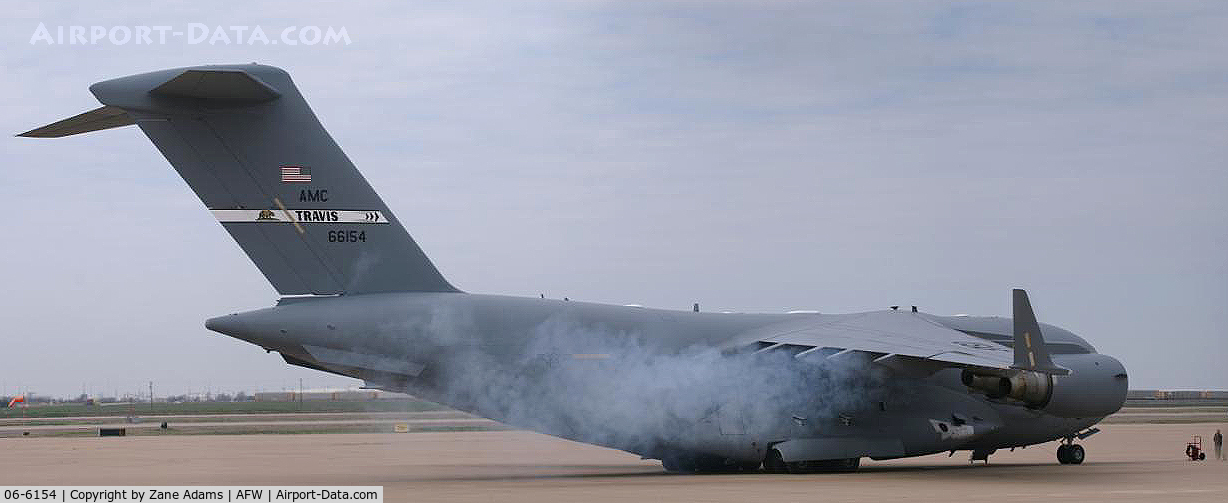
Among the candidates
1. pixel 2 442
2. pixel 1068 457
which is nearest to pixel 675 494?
pixel 1068 457

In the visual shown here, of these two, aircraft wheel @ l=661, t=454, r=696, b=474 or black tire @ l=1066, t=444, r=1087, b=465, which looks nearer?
aircraft wheel @ l=661, t=454, r=696, b=474

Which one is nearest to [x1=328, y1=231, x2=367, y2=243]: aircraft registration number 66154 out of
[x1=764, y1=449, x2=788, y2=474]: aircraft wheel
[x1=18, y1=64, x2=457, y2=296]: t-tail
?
[x1=18, y1=64, x2=457, y2=296]: t-tail

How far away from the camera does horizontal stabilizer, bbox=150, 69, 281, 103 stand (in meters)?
15.9

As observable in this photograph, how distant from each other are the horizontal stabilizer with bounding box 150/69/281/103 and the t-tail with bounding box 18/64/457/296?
0.02 meters

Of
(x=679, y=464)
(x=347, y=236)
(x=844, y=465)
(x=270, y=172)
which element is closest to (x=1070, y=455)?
(x=844, y=465)

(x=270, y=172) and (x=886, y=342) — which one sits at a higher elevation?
(x=270, y=172)

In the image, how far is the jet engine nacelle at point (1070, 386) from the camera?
1812 centimetres

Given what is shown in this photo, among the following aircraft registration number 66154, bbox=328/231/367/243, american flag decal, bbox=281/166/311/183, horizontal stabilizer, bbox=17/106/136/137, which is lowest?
aircraft registration number 66154, bbox=328/231/367/243

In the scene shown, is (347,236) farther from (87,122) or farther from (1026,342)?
(1026,342)

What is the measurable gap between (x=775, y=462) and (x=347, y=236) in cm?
A: 644

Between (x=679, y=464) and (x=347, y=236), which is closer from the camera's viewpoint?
(x=347, y=236)

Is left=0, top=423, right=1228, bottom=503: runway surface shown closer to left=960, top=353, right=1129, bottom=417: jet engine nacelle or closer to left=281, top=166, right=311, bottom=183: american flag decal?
left=960, top=353, right=1129, bottom=417: jet engine nacelle

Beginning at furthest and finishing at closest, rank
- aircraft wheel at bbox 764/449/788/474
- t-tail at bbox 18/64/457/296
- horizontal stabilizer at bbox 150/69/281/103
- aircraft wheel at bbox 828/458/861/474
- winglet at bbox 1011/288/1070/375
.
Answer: aircraft wheel at bbox 828/458/861/474 → aircraft wheel at bbox 764/449/788/474 → winglet at bbox 1011/288/1070/375 → t-tail at bbox 18/64/457/296 → horizontal stabilizer at bbox 150/69/281/103

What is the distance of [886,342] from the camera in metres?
18.2
